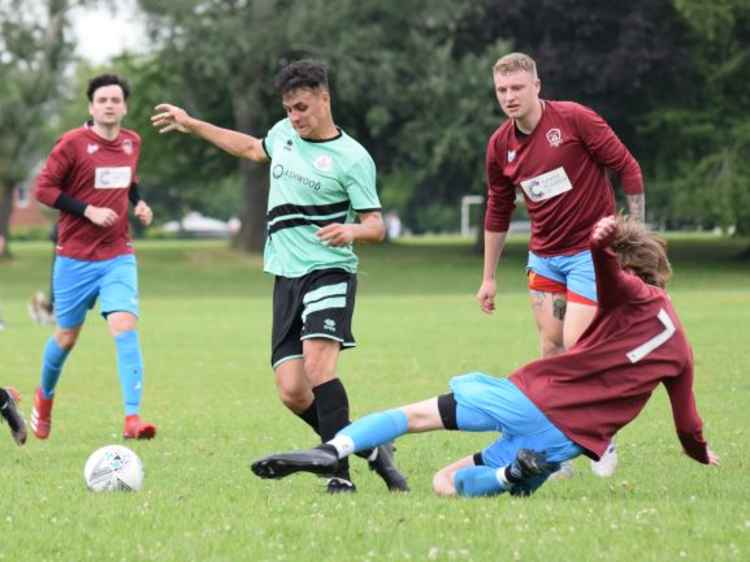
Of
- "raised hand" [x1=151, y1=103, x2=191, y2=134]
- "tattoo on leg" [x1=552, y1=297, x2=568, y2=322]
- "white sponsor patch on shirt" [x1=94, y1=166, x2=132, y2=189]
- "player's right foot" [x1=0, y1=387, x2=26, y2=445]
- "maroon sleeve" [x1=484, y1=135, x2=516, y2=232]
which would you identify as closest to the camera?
"raised hand" [x1=151, y1=103, x2=191, y2=134]

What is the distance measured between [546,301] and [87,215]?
3634mm

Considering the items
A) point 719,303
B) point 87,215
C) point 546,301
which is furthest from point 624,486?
point 719,303

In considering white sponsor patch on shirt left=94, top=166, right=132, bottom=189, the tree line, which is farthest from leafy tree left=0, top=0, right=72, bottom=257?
white sponsor patch on shirt left=94, top=166, right=132, bottom=189

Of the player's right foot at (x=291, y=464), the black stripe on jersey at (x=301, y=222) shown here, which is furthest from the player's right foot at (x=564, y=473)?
the player's right foot at (x=291, y=464)

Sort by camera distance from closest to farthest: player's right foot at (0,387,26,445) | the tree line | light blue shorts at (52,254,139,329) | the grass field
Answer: the grass field < player's right foot at (0,387,26,445) < light blue shorts at (52,254,139,329) < the tree line

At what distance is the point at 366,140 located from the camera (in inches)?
1972

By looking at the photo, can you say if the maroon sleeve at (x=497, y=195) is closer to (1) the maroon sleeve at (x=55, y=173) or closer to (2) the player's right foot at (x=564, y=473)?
(2) the player's right foot at (x=564, y=473)

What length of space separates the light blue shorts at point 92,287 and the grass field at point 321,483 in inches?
37.3

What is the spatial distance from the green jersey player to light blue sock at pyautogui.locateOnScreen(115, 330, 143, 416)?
2.97 m

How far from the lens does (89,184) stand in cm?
1121

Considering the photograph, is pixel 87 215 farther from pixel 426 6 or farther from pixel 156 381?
pixel 426 6

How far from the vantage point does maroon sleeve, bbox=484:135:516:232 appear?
9055 mm

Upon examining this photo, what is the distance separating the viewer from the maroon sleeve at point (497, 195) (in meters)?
9.05

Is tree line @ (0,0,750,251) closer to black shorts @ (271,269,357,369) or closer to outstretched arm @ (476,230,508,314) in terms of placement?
outstretched arm @ (476,230,508,314)
